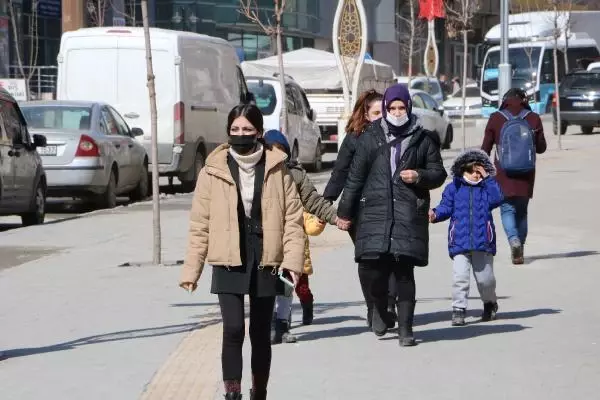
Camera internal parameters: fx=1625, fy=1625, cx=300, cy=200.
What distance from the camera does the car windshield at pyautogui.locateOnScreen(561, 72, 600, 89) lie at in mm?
43906

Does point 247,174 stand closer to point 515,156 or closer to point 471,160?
point 471,160

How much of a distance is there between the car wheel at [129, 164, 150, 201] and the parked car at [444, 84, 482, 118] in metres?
36.1

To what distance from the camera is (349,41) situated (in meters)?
26.0

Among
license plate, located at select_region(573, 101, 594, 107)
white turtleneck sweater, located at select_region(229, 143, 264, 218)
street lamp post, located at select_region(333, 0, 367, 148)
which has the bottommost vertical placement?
white turtleneck sweater, located at select_region(229, 143, 264, 218)

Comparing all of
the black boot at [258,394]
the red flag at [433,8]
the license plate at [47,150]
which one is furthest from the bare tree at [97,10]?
the black boot at [258,394]

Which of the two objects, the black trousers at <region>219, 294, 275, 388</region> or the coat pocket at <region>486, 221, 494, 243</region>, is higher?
the coat pocket at <region>486, 221, 494, 243</region>

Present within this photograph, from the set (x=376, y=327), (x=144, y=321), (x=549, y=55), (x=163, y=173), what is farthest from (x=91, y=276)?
(x=549, y=55)

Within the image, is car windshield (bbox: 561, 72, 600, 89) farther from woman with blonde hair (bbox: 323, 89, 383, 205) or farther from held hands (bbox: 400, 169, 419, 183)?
held hands (bbox: 400, 169, 419, 183)

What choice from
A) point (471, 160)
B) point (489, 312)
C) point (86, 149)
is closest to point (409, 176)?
point (471, 160)

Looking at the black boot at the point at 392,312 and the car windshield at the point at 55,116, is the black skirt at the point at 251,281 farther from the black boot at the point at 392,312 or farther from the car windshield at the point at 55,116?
the car windshield at the point at 55,116

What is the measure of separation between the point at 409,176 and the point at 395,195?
239 mm

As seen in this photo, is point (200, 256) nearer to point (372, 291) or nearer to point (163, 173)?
point (372, 291)

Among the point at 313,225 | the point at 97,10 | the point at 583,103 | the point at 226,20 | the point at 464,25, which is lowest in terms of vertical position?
the point at 313,225

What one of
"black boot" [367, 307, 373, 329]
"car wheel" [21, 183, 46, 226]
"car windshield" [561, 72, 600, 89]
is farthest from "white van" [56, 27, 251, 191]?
"car windshield" [561, 72, 600, 89]
